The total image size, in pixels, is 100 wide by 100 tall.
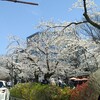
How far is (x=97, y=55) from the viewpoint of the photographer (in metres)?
34.7

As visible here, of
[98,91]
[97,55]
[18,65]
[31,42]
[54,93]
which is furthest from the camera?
[18,65]

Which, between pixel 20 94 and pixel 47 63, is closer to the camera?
pixel 20 94

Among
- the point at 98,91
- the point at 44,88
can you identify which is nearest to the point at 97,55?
the point at 44,88

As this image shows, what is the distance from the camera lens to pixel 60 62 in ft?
152

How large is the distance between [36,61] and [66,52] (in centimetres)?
750

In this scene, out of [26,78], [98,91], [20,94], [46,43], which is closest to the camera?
[98,91]

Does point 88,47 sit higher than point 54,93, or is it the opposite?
point 88,47

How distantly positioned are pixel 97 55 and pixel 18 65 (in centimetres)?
2017

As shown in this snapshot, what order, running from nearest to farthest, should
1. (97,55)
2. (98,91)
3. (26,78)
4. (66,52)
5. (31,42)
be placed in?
(98,91) → (97,55) → (66,52) → (31,42) → (26,78)

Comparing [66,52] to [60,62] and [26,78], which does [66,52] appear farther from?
[26,78]

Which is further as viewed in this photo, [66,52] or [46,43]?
[46,43]

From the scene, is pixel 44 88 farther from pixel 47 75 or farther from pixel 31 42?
pixel 31 42


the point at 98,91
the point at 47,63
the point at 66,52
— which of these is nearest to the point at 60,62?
the point at 47,63

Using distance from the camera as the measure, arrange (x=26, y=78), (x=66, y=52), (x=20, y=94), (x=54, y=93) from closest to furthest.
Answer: (x=54, y=93) < (x=20, y=94) < (x=66, y=52) < (x=26, y=78)
